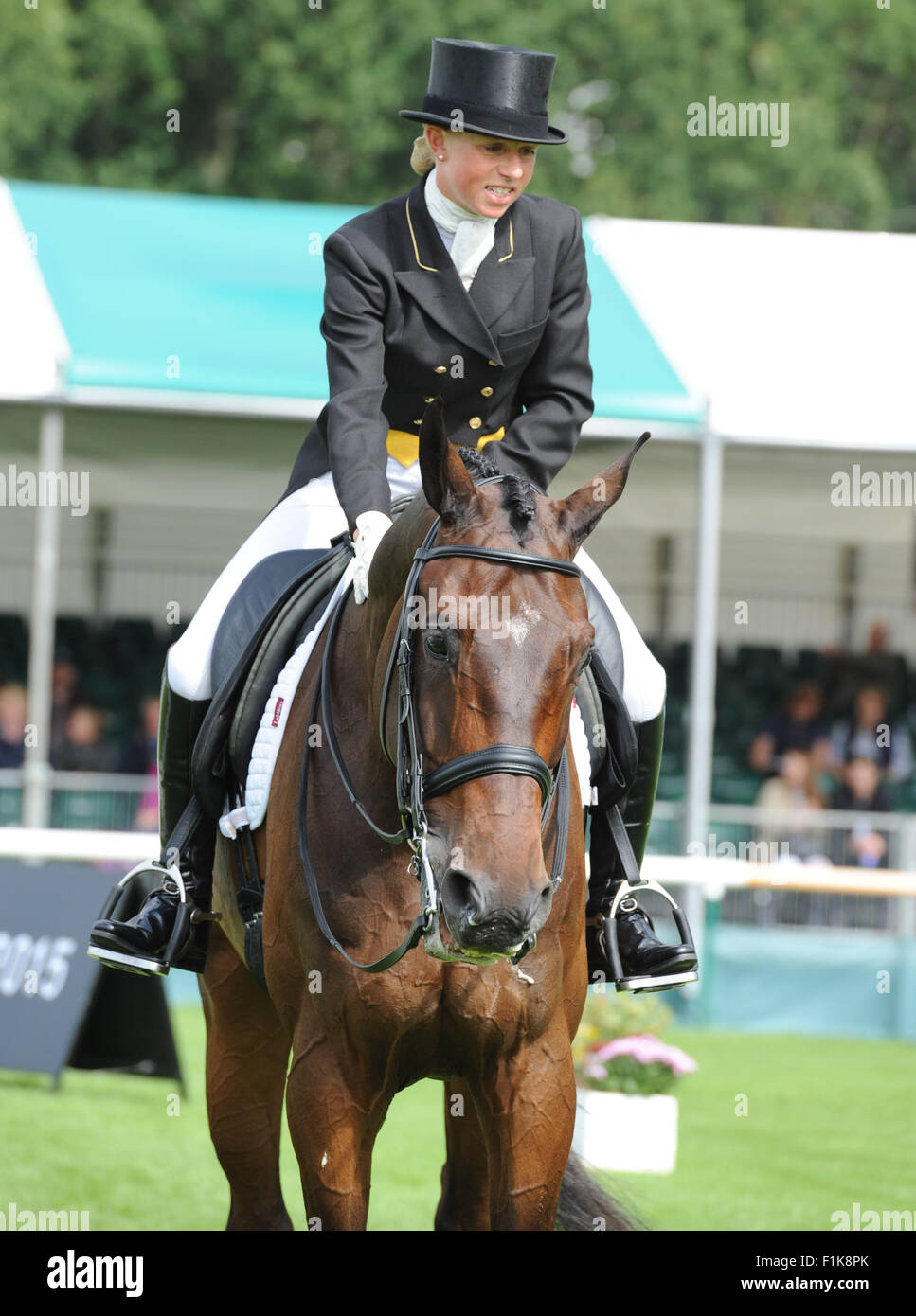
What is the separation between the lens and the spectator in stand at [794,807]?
13258 millimetres

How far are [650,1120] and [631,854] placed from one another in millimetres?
3665

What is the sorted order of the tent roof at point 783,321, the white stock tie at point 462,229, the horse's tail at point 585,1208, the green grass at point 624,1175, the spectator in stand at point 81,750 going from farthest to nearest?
1. the spectator in stand at point 81,750
2. the tent roof at point 783,321
3. the green grass at point 624,1175
4. the horse's tail at point 585,1208
5. the white stock tie at point 462,229

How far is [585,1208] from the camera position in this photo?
5.21 meters

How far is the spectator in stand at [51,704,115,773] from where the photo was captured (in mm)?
15758

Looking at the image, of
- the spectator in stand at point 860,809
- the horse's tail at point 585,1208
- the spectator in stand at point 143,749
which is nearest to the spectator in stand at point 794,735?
the spectator in stand at point 860,809

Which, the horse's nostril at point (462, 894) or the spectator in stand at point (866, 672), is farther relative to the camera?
the spectator in stand at point (866, 672)

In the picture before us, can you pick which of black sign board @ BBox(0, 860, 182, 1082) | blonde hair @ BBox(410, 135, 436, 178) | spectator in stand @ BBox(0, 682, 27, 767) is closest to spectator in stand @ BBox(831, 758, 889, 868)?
black sign board @ BBox(0, 860, 182, 1082)

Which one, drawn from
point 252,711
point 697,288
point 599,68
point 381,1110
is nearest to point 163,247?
point 697,288

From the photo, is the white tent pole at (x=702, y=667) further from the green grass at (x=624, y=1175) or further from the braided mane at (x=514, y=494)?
the braided mane at (x=514, y=494)

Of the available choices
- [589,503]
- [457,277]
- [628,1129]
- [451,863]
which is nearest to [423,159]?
[457,277]

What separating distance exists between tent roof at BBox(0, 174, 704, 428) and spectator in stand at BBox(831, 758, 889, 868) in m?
3.36

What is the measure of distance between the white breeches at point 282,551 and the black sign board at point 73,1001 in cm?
457

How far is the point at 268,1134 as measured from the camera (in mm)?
5258
